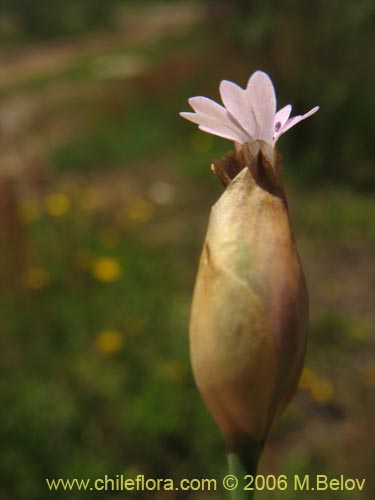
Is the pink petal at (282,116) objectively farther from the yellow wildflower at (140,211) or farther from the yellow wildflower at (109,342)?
the yellow wildflower at (140,211)

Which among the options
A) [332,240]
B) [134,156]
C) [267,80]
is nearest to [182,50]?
[134,156]

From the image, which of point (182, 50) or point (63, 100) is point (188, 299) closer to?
point (63, 100)

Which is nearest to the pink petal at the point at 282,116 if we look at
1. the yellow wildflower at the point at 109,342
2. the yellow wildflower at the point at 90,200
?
the yellow wildflower at the point at 109,342

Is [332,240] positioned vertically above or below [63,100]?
below

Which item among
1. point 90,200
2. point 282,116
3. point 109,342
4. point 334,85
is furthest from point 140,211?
point 282,116

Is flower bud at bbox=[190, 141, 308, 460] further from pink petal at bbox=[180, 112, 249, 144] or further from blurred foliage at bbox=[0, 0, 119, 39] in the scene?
blurred foliage at bbox=[0, 0, 119, 39]

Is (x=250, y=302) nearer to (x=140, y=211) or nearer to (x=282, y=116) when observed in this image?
(x=282, y=116)
